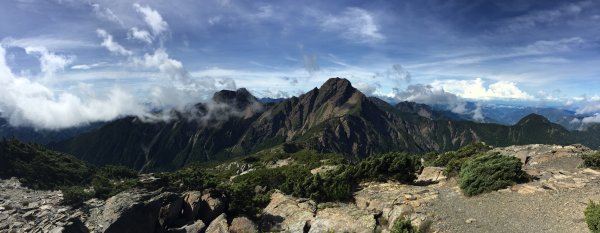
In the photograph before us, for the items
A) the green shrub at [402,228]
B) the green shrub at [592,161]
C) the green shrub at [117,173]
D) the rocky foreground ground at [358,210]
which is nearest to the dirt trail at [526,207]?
the rocky foreground ground at [358,210]

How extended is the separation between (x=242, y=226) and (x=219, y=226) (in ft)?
7.57

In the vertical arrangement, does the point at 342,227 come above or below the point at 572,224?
below

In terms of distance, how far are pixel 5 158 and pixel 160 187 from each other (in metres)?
46.5

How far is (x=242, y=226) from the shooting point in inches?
1495

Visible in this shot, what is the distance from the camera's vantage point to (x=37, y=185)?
6147cm

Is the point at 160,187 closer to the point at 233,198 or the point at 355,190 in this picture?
the point at 233,198

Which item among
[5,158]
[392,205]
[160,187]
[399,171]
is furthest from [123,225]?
[5,158]

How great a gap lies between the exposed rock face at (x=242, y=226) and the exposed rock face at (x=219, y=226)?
2.23 ft

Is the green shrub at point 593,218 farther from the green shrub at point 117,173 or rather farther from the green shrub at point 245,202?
the green shrub at point 117,173

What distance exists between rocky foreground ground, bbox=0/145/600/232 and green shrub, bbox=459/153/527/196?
0.93m

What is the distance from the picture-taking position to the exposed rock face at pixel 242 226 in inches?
1475

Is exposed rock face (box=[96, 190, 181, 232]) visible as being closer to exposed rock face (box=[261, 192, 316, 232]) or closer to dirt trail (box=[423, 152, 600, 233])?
exposed rock face (box=[261, 192, 316, 232])

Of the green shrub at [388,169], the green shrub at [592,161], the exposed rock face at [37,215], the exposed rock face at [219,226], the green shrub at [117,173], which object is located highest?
the green shrub at [592,161]

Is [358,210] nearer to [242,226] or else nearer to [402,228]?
[242,226]
